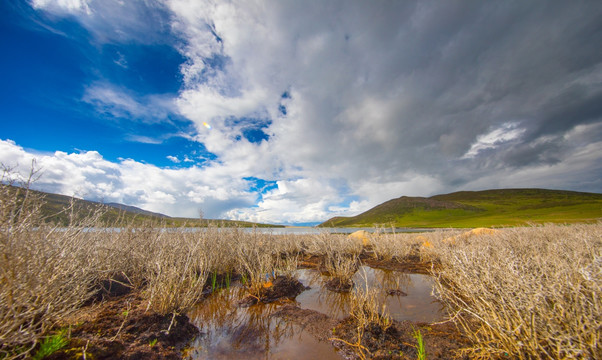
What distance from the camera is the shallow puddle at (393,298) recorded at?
17.4ft

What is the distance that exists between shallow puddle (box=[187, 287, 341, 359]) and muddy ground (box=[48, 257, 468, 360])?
0.76 feet

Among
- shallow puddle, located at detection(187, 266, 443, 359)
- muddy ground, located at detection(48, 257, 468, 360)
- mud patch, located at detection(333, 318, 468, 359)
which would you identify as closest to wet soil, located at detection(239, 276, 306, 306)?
shallow puddle, located at detection(187, 266, 443, 359)

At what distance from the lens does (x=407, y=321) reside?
4.75 meters

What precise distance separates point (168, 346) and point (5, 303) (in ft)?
7.10

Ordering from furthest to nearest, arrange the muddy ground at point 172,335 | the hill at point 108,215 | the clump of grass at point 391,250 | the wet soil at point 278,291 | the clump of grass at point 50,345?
the clump of grass at point 391,250
the wet soil at point 278,291
the hill at point 108,215
the muddy ground at point 172,335
the clump of grass at point 50,345

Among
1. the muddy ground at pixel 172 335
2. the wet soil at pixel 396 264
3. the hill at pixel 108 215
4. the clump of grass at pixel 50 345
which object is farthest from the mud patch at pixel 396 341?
the wet soil at pixel 396 264

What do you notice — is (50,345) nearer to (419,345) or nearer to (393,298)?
(419,345)

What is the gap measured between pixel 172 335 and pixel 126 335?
0.71m

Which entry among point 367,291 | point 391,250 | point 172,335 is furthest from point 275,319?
point 391,250

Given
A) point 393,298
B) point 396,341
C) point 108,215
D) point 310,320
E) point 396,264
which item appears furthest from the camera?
point 396,264

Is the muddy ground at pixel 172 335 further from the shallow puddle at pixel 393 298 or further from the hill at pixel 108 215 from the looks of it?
the hill at pixel 108 215

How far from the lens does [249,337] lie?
13.8 ft

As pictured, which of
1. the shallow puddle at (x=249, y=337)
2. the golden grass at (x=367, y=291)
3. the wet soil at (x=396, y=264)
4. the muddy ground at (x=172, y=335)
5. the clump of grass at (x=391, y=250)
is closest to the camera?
the golden grass at (x=367, y=291)

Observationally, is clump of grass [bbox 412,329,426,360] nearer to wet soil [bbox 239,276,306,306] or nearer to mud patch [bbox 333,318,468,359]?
mud patch [bbox 333,318,468,359]
